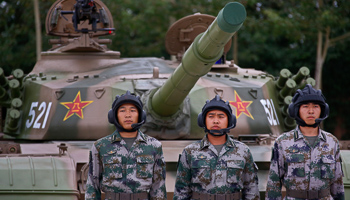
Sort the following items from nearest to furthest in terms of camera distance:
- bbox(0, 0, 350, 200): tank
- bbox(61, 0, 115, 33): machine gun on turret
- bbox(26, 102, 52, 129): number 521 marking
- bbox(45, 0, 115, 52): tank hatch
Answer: bbox(0, 0, 350, 200): tank → bbox(26, 102, 52, 129): number 521 marking → bbox(61, 0, 115, 33): machine gun on turret → bbox(45, 0, 115, 52): tank hatch

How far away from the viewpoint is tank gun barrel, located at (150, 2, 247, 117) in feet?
21.7

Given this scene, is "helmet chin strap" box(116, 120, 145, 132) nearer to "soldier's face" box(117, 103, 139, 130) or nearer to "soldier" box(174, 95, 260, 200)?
"soldier's face" box(117, 103, 139, 130)

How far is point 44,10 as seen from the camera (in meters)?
25.0

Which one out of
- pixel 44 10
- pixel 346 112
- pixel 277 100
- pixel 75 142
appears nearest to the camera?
pixel 75 142

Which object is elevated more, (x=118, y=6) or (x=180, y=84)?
(x=118, y=6)

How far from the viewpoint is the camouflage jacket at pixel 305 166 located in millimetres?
6551

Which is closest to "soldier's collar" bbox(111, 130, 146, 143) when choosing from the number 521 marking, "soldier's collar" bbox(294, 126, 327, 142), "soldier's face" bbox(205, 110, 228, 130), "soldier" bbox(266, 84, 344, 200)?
"soldier's face" bbox(205, 110, 228, 130)

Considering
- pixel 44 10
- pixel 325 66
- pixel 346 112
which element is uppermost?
pixel 44 10

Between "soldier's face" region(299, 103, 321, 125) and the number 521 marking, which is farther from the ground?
"soldier's face" region(299, 103, 321, 125)

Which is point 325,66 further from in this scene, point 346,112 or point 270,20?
point 270,20

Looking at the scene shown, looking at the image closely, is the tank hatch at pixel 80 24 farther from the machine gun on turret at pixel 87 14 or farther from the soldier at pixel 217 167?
the soldier at pixel 217 167

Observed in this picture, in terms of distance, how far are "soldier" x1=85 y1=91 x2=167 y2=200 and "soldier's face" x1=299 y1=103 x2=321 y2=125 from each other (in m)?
1.39

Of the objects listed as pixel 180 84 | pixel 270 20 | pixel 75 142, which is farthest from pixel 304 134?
pixel 270 20

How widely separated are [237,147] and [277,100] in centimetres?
427
